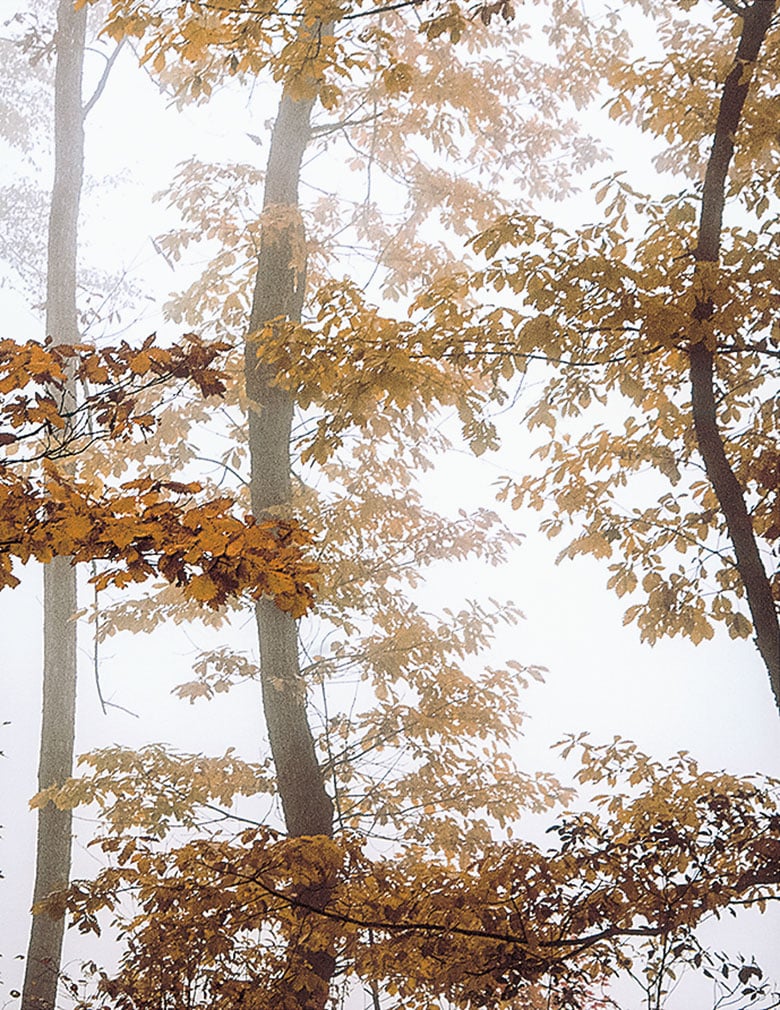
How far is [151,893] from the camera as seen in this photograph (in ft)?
6.23

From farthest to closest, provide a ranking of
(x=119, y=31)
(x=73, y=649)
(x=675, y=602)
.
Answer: (x=73, y=649) → (x=675, y=602) → (x=119, y=31)

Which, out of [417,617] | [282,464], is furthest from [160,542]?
[417,617]

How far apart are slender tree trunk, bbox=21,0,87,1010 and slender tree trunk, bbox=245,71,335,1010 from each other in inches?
38.0

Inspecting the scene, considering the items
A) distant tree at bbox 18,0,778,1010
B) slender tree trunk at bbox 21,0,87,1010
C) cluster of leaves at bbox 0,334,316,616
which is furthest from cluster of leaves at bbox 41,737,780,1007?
slender tree trunk at bbox 21,0,87,1010

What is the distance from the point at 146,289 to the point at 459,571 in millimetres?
2665

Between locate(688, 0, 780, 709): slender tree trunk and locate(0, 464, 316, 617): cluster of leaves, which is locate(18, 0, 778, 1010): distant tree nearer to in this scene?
locate(688, 0, 780, 709): slender tree trunk

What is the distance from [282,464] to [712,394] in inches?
58.3

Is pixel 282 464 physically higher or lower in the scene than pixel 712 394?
higher

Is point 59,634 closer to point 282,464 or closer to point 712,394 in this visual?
point 282,464

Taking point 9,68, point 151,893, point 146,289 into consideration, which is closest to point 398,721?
point 151,893

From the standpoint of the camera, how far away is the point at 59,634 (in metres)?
3.46

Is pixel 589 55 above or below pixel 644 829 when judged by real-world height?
above

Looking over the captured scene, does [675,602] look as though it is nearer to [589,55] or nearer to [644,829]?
[644,829]

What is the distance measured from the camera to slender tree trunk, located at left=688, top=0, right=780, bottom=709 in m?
1.64
